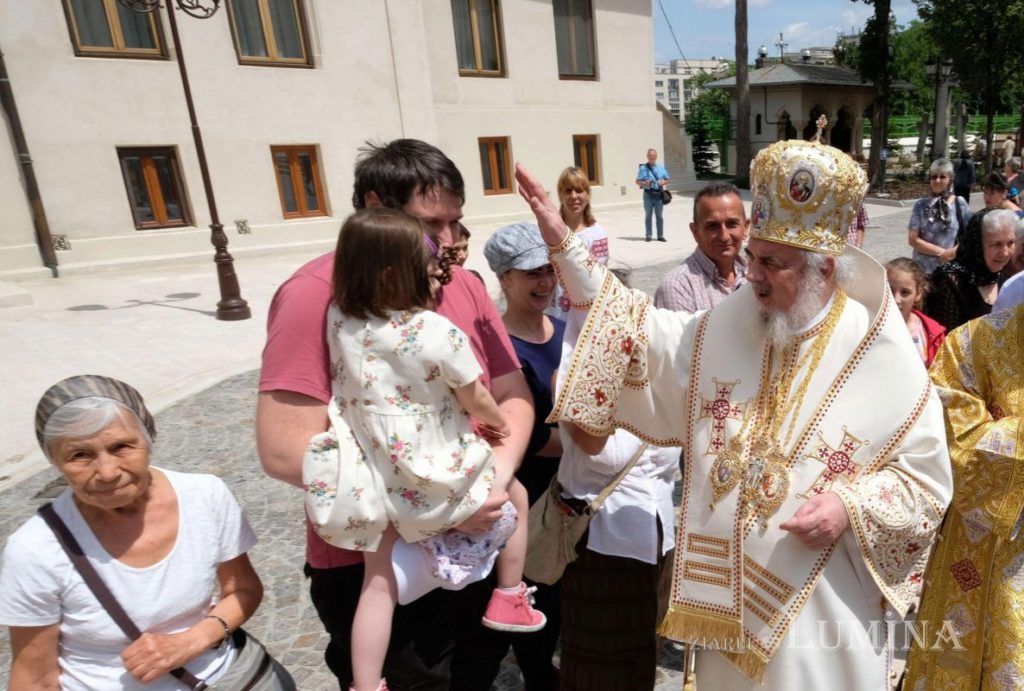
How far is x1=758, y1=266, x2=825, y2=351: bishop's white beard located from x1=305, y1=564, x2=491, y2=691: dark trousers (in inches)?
44.1

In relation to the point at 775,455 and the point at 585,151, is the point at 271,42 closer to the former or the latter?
the point at 585,151

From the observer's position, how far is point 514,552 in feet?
6.71

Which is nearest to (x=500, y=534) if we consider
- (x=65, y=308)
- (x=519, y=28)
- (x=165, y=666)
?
(x=165, y=666)

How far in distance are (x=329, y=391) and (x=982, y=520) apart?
83.6 inches

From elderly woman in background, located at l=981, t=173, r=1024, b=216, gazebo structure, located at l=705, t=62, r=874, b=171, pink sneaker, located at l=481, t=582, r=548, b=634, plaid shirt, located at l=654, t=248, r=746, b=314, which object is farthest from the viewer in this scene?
gazebo structure, located at l=705, t=62, r=874, b=171

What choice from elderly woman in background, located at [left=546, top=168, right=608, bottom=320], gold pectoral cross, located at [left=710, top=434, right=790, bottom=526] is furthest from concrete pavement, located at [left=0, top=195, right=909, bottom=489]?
gold pectoral cross, located at [left=710, top=434, right=790, bottom=526]

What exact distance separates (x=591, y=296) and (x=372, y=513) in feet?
2.87

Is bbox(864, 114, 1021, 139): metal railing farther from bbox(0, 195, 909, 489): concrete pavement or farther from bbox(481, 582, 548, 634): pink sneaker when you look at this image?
bbox(481, 582, 548, 634): pink sneaker

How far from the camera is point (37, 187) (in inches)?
480

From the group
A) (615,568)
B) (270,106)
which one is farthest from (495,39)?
(615,568)

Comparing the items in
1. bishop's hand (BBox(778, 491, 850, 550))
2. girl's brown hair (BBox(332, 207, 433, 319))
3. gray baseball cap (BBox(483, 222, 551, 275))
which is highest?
girl's brown hair (BBox(332, 207, 433, 319))

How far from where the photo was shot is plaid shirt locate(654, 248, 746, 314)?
2.98 meters

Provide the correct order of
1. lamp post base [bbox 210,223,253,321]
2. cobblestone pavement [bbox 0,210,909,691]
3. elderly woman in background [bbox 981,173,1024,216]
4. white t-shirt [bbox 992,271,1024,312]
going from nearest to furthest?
white t-shirt [bbox 992,271,1024,312] → cobblestone pavement [bbox 0,210,909,691] → elderly woman in background [bbox 981,173,1024,216] → lamp post base [bbox 210,223,253,321]

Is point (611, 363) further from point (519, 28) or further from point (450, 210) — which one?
point (519, 28)
